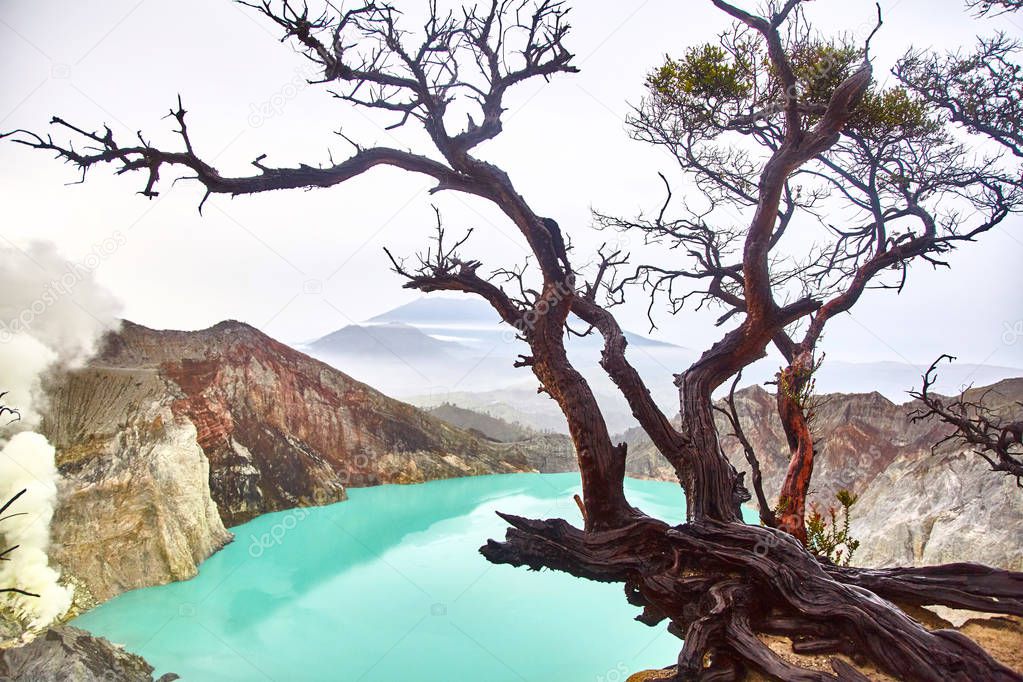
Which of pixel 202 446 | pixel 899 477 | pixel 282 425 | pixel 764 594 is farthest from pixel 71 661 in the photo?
pixel 899 477

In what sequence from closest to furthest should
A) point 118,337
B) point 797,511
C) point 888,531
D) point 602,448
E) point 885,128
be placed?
point 602,448
point 797,511
point 885,128
point 888,531
point 118,337

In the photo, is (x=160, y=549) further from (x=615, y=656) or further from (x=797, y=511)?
(x=797, y=511)

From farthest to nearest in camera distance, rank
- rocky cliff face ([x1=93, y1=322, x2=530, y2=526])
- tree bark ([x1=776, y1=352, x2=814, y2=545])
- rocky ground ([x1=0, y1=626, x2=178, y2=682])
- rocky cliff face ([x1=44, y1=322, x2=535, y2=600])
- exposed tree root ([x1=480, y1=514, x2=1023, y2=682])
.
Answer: rocky cliff face ([x1=93, y1=322, x2=530, y2=526])
rocky cliff face ([x1=44, y1=322, x2=535, y2=600])
rocky ground ([x1=0, y1=626, x2=178, y2=682])
tree bark ([x1=776, y1=352, x2=814, y2=545])
exposed tree root ([x1=480, y1=514, x2=1023, y2=682])

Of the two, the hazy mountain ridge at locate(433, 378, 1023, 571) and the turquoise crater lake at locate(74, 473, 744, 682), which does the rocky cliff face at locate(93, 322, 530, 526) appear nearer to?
the turquoise crater lake at locate(74, 473, 744, 682)

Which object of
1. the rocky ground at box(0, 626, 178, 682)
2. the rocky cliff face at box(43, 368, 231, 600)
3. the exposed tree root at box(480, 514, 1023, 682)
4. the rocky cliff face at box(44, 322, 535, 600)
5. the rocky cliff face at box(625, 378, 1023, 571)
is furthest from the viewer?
the rocky cliff face at box(44, 322, 535, 600)

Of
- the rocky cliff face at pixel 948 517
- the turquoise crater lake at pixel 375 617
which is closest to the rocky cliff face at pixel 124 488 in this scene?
the turquoise crater lake at pixel 375 617

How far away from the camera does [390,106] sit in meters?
3.38

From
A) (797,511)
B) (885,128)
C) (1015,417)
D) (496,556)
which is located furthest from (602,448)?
(1015,417)

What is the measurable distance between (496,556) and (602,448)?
A: 842 mm

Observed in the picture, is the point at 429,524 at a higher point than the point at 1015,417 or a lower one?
lower

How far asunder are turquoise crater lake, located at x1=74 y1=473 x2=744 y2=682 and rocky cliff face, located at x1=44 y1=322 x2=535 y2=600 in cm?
50

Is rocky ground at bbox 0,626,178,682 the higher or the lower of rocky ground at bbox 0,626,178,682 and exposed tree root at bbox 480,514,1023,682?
the lower

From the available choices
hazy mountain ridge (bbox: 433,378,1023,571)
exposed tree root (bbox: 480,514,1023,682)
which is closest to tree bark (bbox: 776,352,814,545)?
hazy mountain ridge (bbox: 433,378,1023,571)

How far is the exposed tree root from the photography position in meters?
2.08
